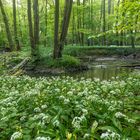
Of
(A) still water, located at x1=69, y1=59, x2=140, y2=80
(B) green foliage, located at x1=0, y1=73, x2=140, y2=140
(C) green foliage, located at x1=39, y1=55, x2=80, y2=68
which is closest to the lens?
(B) green foliage, located at x1=0, y1=73, x2=140, y2=140

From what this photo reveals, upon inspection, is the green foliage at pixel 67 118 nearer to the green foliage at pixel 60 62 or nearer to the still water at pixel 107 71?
the still water at pixel 107 71

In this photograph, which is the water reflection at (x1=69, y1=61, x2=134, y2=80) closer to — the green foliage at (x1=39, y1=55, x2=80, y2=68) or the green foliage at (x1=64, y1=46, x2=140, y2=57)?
the green foliage at (x1=39, y1=55, x2=80, y2=68)

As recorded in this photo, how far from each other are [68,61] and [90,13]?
22287 mm

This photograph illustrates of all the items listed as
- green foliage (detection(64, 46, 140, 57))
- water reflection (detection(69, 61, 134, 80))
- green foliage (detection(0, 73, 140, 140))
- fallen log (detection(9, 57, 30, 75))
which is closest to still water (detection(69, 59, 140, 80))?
water reflection (detection(69, 61, 134, 80))

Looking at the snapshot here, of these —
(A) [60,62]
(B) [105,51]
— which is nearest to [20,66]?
(A) [60,62]

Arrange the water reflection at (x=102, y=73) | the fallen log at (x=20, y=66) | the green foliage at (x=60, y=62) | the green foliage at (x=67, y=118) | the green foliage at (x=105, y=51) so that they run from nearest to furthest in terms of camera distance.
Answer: the green foliage at (x=67, y=118) < the fallen log at (x=20, y=66) < the water reflection at (x=102, y=73) < the green foliage at (x=60, y=62) < the green foliage at (x=105, y=51)

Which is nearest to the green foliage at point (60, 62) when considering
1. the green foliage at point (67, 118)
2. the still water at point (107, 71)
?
the still water at point (107, 71)

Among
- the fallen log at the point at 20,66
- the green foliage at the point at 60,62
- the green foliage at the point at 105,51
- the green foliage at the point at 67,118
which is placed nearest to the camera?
the green foliage at the point at 67,118

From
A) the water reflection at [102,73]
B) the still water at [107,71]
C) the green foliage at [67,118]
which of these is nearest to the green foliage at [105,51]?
the still water at [107,71]

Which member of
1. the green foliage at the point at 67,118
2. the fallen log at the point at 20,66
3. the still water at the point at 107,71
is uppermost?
the green foliage at the point at 67,118

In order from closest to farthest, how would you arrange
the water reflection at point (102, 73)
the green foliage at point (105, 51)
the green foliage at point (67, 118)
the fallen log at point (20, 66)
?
the green foliage at point (67, 118)
the fallen log at point (20, 66)
the water reflection at point (102, 73)
the green foliage at point (105, 51)

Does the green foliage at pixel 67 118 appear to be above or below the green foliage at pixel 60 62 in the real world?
above

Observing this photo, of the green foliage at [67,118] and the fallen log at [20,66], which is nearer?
the green foliage at [67,118]

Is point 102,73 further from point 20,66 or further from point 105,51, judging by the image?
point 105,51
